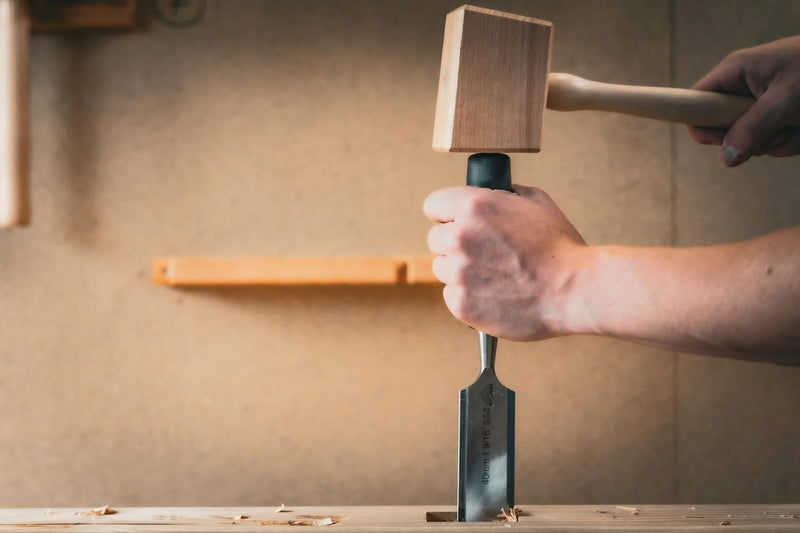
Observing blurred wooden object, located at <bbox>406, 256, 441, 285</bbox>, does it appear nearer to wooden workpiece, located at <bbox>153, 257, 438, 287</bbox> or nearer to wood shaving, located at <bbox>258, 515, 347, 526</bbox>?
wooden workpiece, located at <bbox>153, 257, 438, 287</bbox>

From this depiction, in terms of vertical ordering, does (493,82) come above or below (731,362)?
above

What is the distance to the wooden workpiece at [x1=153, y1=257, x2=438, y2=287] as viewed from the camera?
138 cm

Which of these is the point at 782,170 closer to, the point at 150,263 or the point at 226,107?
the point at 226,107

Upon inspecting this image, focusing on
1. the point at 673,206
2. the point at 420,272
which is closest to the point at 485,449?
the point at 420,272

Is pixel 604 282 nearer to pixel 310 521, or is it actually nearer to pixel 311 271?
pixel 310 521

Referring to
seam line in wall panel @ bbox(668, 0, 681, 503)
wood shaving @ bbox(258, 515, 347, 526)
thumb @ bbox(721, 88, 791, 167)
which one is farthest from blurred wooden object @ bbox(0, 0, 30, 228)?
seam line in wall panel @ bbox(668, 0, 681, 503)

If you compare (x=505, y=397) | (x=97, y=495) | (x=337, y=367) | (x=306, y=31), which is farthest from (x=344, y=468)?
(x=306, y=31)

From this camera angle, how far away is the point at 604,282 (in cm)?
65

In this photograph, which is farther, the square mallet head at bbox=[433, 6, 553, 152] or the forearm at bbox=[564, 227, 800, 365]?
the square mallet head at bbox=[433, 6, 553, 152]

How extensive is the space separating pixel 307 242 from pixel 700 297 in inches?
40.1

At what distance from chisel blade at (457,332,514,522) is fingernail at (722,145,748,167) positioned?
34 cm

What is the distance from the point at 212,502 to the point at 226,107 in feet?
2.80

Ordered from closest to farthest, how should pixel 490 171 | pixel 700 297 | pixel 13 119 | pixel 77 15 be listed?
pixel 700 297
pixel 490 171
pixel 13 119
pixel 77 15

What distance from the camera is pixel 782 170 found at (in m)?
1.51
